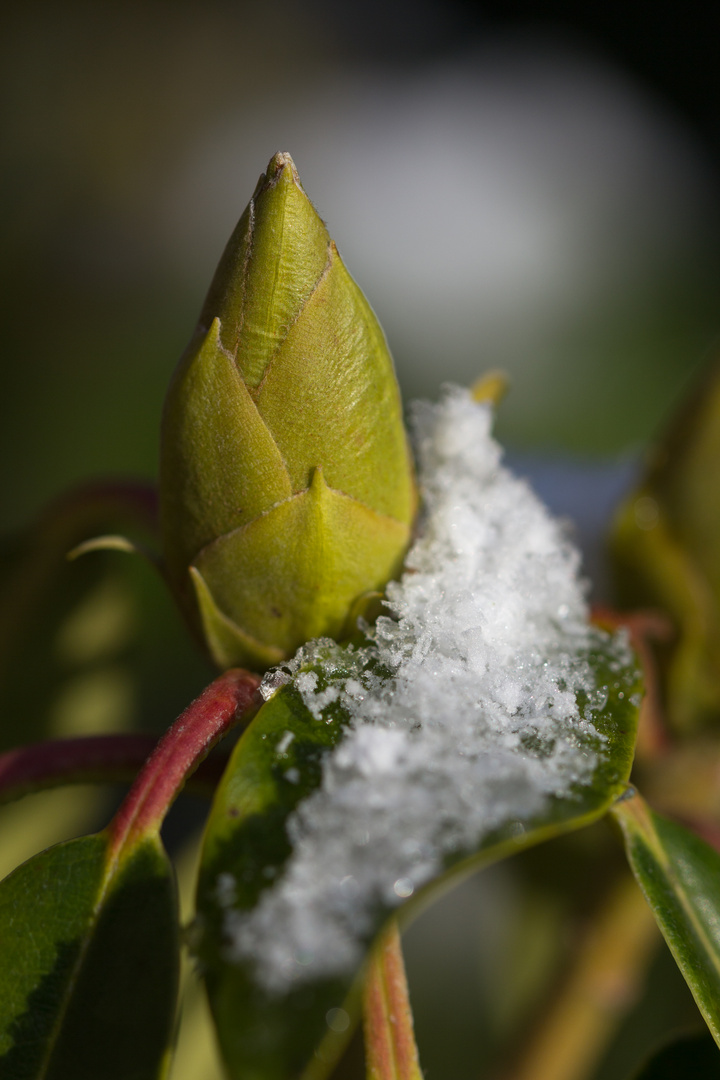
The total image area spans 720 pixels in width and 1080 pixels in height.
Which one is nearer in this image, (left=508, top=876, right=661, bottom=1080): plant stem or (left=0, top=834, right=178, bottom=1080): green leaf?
(left=0, top=834, right=178, bottom=1080): green leaf

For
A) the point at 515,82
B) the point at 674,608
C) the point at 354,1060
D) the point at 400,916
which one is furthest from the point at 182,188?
the point at 400,916

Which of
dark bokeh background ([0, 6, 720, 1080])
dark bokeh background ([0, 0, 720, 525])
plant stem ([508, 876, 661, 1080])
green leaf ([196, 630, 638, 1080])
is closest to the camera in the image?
green leaf ([196, 630, 638, 1080])

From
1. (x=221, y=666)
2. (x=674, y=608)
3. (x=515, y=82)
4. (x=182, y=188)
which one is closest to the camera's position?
(x=221, y=666)

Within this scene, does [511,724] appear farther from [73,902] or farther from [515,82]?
[515,82]

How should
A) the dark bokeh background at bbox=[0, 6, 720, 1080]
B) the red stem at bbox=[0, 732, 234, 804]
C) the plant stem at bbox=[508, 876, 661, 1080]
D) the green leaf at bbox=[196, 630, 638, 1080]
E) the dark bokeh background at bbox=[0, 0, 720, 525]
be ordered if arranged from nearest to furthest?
the green leaf at bbox=[196, 630, 638, 1080], the red stem at bbox=[0, 732, 234, 804], the plant stem at bbox=[508, 876, 661, 1080], the dark bokeh background at bbox=[0, 6, 720, 1080], the dark bokeh background at bbox=[0, 0, 720, 525]

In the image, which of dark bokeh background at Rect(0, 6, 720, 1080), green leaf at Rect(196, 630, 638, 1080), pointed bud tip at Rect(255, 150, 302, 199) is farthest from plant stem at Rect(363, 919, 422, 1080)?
dark bokeh background at Rect(0, 6, 720, 1080)


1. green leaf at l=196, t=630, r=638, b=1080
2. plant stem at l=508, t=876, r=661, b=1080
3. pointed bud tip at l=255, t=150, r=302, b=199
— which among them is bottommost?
plant stem at l=508, t=876, r=661, b=1080

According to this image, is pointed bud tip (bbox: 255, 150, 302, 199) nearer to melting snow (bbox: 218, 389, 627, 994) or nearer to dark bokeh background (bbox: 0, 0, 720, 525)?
melting snow (bbox: 218, 389, 627, 994)
